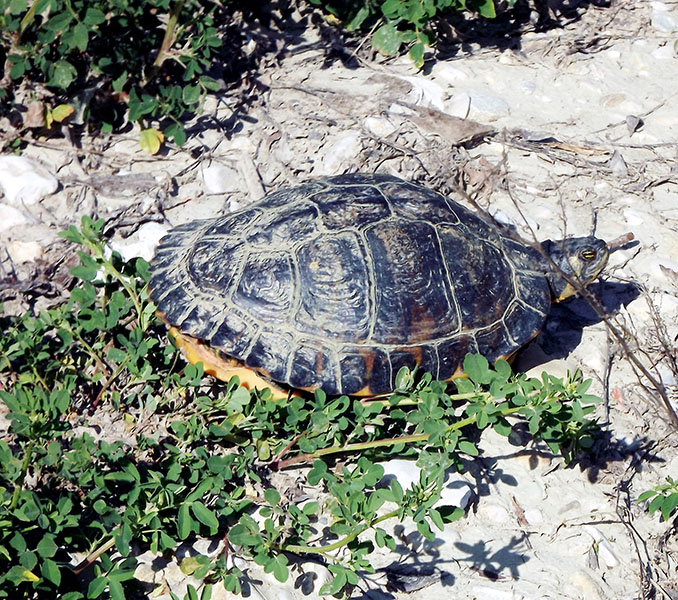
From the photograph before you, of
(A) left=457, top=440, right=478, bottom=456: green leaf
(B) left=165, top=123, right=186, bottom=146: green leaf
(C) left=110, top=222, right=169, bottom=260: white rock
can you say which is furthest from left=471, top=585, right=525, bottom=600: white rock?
(B) left=165, top=123, right=186, bottom=146: green leaf

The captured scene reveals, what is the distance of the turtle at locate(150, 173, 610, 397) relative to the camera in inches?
152

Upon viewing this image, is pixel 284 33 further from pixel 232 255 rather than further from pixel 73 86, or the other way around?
pixel 232 255

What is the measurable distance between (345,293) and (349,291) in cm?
2

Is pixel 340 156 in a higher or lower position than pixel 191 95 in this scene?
lower

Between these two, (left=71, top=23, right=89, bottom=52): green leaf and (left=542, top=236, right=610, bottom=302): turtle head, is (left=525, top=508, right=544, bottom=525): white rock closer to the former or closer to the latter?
(left=542, top=236, right=610, bottom=302): turtle head

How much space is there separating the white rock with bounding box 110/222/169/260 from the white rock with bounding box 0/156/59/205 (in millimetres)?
602

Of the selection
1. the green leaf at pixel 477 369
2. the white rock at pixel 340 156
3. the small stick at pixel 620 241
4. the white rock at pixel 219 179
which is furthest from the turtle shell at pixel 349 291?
the white rock at pixel 340 156

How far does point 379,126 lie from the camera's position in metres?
5.54

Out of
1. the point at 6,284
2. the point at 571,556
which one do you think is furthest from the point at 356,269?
the point at 6,284

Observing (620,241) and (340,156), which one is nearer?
(620,241)

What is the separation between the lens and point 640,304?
4688 mm

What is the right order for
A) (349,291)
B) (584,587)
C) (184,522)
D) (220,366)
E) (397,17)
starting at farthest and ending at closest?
1. (397,17)
2. (220,366)
3. (349,291)
4. (584,587)
5. (184,522)

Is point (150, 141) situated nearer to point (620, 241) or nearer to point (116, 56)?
point (116, 56)

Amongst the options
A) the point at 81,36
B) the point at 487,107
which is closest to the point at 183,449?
the point at 81,36
